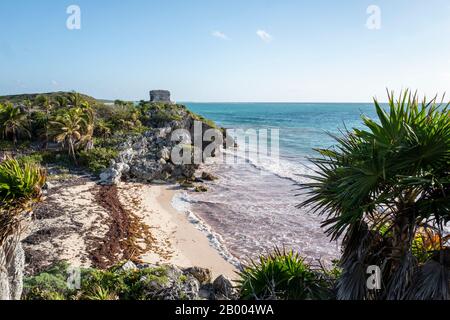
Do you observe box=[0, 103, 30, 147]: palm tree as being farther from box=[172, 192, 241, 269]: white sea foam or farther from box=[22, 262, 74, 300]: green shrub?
box=[22, 262, 74, 300]: green shrub

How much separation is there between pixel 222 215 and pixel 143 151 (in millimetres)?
14841

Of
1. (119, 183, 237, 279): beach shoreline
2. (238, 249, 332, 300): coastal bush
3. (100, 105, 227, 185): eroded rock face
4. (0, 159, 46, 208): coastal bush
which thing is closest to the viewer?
(238, 249, 332, 300): coastal bush

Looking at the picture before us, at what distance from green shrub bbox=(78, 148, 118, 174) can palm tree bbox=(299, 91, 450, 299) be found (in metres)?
25.5

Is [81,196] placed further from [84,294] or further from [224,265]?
[84,294]

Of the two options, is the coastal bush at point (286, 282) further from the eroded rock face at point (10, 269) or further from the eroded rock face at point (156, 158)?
the eroded rock face at point (156, 158)

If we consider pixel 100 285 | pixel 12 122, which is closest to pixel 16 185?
pixel 100 285

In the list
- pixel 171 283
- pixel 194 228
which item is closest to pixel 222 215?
pixel 194 228

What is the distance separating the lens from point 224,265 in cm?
1395

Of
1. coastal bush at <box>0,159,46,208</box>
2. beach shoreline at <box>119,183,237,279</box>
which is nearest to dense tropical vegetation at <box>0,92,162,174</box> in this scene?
beach shoreline at <box>119,183,237,279</box>

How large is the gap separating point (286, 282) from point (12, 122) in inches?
1386

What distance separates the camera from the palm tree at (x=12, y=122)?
31.9 metres

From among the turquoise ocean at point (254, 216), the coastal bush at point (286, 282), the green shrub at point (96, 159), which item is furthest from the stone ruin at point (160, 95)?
the coastal bush at point (286, 282)

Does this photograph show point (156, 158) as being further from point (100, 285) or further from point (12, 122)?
point (100, 285)

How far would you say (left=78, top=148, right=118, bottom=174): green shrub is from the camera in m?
27.7
